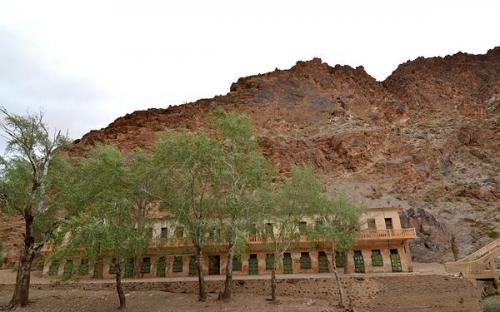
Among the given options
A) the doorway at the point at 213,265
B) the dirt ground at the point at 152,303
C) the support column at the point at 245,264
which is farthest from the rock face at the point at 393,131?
the dirt ground at the point at 152,303

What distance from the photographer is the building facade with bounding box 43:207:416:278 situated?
33.5 metres

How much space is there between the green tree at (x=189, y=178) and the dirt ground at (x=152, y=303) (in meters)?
1.56

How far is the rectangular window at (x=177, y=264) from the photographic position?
116 ft

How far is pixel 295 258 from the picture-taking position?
114ft

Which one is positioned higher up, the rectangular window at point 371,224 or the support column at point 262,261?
the rectangular window at point 371,224

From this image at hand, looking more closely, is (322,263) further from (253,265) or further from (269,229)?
(269,229)

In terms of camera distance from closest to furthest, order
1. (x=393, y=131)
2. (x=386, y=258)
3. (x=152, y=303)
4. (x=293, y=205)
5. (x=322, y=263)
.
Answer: (x=152, y=303) < (x=293, y=205) < (x=386, y=258) < (x=322, y=263) < (x=393, y=131)

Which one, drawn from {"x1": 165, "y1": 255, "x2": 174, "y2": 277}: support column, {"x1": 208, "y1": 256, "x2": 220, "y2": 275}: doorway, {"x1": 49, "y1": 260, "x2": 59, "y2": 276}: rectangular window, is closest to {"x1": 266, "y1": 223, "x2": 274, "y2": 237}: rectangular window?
{"x1": 208, "y1": 256, "x2": 220, "y2": 275}: doorway

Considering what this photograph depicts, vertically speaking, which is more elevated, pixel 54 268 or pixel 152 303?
pixel 54 268

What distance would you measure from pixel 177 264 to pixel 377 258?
56.8ft

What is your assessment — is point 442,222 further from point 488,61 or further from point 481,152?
point 488,61

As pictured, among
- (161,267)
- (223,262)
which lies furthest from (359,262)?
(161,267)

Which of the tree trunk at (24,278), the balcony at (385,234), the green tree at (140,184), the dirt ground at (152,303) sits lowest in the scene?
the dirt ground at (152,303)

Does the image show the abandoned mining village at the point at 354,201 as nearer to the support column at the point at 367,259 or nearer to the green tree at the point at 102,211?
the support column at the point at 367,259
